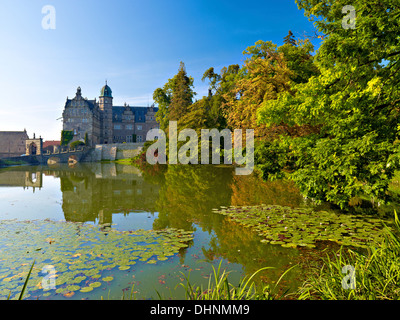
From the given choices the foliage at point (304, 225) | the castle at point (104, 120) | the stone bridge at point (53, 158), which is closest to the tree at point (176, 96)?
the stone bridge at point (53, 158)

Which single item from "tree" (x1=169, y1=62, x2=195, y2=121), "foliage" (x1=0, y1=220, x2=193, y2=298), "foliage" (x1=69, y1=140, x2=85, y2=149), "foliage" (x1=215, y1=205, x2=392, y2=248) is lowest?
"foliage" (x1=0, y1=220, x2=193, y2=298)

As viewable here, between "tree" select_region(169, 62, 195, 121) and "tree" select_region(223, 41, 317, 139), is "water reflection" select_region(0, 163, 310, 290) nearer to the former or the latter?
"tree" select_region(223, 41, 317, 139)

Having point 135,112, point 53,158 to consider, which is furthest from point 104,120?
point 53,158

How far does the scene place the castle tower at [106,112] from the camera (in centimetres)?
7975

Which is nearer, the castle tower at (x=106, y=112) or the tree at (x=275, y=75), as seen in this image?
the tree at (x=275, y=75)

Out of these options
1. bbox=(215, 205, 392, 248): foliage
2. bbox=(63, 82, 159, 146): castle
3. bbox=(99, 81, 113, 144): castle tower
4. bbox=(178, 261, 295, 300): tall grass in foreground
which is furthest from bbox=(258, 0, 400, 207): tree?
bbox=(99, 81, 113, 144): castle tower

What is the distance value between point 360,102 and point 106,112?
264 ft

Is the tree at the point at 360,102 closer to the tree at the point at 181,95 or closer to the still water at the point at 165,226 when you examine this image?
the still water at the point at 165,226

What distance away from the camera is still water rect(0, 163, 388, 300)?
5.33 meters

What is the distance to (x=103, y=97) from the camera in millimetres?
79625

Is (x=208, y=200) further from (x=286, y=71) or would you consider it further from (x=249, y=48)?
(x=249, y=48)

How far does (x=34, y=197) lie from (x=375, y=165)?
54.7 feet

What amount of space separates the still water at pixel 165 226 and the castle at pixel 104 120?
186ft
